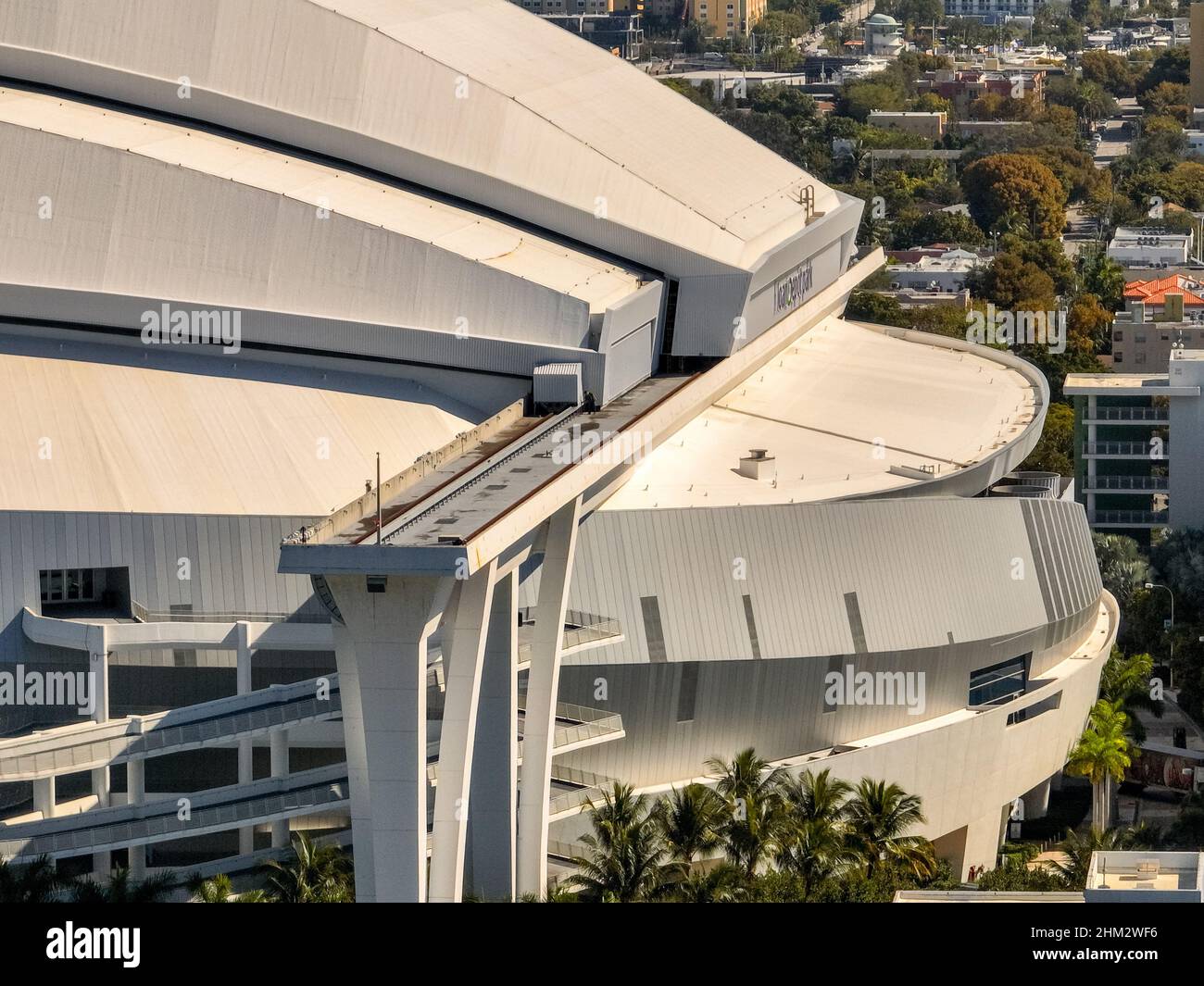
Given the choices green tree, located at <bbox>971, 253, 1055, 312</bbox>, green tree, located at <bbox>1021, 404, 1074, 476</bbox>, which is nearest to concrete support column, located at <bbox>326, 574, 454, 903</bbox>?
green tree, located at <bbox>1021, 404, 1074, 476</bbox>

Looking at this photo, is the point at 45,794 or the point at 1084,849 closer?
the point at 45,794

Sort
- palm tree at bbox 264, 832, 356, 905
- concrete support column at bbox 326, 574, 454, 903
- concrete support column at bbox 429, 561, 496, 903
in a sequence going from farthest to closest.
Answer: palm tree at bbox 264, 832, 356, 905 → concrete support column at bbox 429, 561, 496, 903 → concrete support column at bbox 326, 574, 454, 903

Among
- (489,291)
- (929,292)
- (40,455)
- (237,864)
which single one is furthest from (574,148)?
(929,292)

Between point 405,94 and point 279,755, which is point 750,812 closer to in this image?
point 279,755

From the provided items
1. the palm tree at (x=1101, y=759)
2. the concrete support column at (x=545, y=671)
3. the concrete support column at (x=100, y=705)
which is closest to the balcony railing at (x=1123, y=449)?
the palm tree at (x=1101, y=759)

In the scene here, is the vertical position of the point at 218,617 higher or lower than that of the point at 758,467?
lower

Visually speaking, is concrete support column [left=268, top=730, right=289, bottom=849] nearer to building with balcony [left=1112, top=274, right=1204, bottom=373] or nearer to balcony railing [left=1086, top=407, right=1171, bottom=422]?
balcony railing [left=1086, top=407, right=1171, bottom=422]

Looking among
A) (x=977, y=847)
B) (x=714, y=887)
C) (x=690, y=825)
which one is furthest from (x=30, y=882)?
(x=977, y=847)
